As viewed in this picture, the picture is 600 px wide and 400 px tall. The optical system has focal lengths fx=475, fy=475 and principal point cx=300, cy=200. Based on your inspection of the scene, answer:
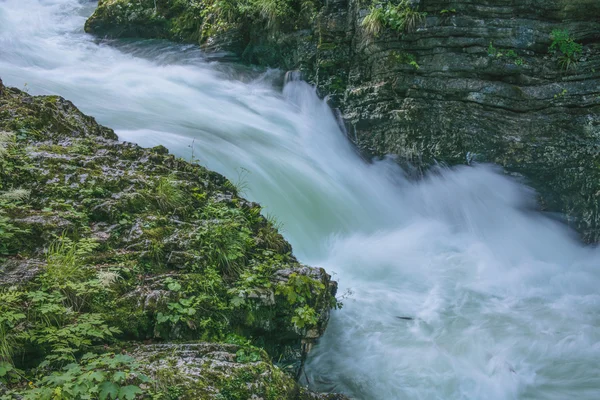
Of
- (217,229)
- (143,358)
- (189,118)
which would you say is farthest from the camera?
(189,118)

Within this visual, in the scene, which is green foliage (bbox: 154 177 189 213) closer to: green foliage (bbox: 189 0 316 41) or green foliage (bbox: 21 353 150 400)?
green foliage (bbox: 21 353 150 400)

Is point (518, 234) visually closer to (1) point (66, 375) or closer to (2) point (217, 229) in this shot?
(2) point (217, 229)

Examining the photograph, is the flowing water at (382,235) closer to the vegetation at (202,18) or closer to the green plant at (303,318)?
the green plant at (303,318)

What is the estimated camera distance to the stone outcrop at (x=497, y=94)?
7.25 m

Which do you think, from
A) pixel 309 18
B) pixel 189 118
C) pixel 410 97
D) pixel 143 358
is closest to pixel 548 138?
pixel 410 97

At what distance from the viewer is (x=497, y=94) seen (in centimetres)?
759

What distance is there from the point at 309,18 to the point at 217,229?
23.8ft

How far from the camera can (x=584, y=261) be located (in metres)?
7.60

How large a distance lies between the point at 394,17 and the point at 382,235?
3714 millimetres

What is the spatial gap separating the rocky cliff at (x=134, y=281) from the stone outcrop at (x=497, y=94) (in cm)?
443

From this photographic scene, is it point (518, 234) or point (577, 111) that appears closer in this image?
point (577, 111)

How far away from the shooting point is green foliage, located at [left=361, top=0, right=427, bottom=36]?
7953 millimetres

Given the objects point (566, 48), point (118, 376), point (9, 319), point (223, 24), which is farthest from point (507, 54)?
point (9, 319)

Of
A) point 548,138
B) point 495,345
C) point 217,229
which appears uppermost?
point 548,138
